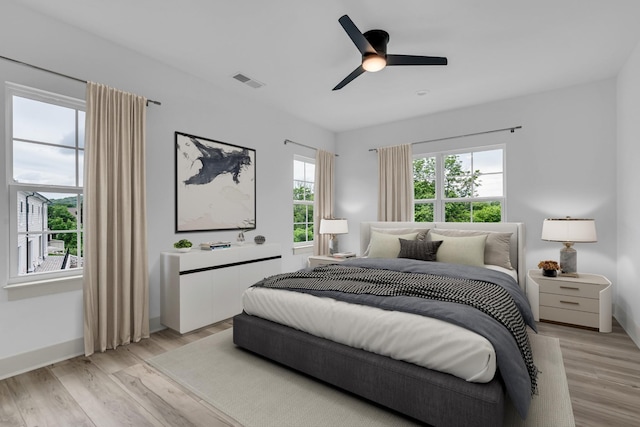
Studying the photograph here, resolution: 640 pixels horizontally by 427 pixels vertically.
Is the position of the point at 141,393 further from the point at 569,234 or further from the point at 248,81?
the point at 569,234

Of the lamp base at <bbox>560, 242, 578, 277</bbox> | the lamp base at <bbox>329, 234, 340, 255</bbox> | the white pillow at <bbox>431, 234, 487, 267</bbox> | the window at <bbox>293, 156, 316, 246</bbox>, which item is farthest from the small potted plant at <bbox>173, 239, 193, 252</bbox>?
the lamp base at <bbox>560, 242, 578, 277</bbox>

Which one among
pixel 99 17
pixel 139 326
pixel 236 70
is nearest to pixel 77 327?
pixel 139 326

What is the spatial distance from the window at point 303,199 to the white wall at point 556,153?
6.14ft

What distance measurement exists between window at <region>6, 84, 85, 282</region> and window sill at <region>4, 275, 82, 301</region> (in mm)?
69

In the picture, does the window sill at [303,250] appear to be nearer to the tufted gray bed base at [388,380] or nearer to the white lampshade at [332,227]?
the white lampshade at [332,227]

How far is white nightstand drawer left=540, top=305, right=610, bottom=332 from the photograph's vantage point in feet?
10.1

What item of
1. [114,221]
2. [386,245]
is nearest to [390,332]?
[386,245]

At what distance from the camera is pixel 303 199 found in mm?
5195

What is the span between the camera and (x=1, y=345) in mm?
2262

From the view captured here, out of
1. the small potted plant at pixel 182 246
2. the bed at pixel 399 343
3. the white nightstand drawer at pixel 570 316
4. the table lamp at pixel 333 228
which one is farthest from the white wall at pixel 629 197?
the small potted plant at pixel 182 246

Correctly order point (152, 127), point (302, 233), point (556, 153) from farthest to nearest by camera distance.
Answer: point (302, 233) → point (556, 153) → point (152, 127)

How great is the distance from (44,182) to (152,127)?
1.02 metres

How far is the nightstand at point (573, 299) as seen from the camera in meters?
3.04

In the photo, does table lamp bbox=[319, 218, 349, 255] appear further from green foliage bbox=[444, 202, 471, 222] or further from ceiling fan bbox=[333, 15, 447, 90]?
ceiling fan bbox=[333, 15, 447, 90]
